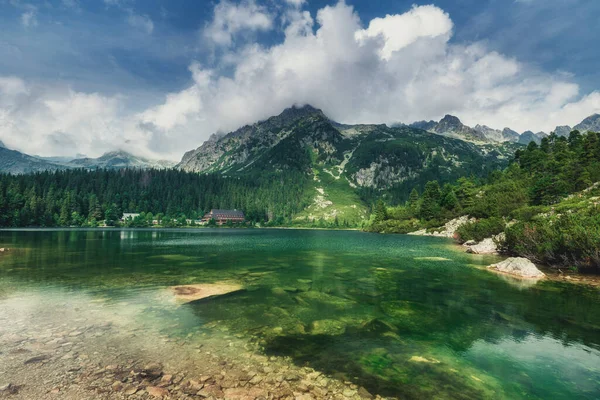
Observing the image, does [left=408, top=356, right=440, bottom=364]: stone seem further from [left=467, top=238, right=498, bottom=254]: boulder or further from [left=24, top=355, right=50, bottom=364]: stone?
[left=467, top=238, right=498, bottom=254]: boulder

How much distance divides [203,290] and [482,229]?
77998 mm

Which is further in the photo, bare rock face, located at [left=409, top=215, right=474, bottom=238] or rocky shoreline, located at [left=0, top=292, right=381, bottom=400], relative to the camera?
bare rock face, located at [left=409, top=215, right=474, bottom=238]

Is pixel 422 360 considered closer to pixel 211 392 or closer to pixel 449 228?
pixel 211 392

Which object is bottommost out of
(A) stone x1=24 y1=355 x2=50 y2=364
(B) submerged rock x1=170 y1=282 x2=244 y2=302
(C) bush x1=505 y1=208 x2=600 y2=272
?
(B) submerged rock x1=170 y1=282 x2=244 y2=302

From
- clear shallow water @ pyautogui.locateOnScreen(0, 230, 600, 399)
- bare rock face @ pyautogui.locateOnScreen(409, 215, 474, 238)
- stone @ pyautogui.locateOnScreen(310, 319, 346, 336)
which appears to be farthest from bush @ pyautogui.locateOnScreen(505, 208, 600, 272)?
bare rock face @ pyautogui.locateOnScreen(409, 215, 474, 238)

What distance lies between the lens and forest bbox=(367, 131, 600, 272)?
140 feet

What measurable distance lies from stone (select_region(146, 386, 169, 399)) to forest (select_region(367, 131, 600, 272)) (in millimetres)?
47950

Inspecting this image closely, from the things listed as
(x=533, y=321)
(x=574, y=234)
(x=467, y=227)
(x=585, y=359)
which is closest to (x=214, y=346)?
(x=585, y=359)

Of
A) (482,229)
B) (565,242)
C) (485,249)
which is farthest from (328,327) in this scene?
(482,229)

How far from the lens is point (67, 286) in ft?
105

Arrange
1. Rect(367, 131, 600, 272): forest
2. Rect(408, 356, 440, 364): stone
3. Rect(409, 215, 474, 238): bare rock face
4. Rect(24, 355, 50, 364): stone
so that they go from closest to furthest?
Rect(24, 355, 50, 364): stone, Rect(408, 356, 440, 364): stone, Rect(367, 131, 600, 272): forest, Rect(409, 215, 474, 238): bare rock face

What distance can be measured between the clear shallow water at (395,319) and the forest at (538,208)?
11.5m

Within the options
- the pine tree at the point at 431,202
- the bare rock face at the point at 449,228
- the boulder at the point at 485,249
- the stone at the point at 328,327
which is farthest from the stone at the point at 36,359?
the pine tree at the point at 431,202

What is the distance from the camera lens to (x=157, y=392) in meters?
12.3
